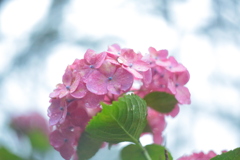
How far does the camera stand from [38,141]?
442 mm

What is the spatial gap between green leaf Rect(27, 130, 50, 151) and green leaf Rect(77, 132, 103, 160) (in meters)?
0.37

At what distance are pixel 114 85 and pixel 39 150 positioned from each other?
37cm

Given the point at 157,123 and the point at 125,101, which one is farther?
the point at 157,123

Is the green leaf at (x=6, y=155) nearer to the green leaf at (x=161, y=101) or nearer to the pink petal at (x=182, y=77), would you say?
the green leaf at (x=161, y=101)

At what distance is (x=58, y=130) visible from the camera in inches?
34.0

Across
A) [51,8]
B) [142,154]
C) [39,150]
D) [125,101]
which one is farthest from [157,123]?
[51,8]

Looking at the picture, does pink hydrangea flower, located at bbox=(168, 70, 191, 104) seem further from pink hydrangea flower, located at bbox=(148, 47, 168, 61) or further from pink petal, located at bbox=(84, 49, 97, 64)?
pink petal, located at bbox=(84, 49, 97, 64)

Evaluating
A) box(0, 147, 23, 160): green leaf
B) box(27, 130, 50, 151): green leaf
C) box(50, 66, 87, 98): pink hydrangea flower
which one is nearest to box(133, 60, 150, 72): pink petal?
box(50, 66, 87, 98): pink hydrangea flower

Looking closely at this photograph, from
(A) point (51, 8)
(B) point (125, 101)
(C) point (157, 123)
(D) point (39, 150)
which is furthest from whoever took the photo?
(A) point (51, 8)

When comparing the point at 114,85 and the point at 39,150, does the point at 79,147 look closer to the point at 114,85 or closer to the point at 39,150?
the point at 114,85

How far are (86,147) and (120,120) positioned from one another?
12 centimetres

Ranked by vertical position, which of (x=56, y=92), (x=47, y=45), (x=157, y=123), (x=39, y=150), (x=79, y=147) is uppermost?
(x=39, y=150)

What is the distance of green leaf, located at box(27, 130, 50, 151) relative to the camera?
17.1 inches

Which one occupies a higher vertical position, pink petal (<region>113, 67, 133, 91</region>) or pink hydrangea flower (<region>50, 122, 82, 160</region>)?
pink petal (<region>113, 67, 133, 91</region>)
